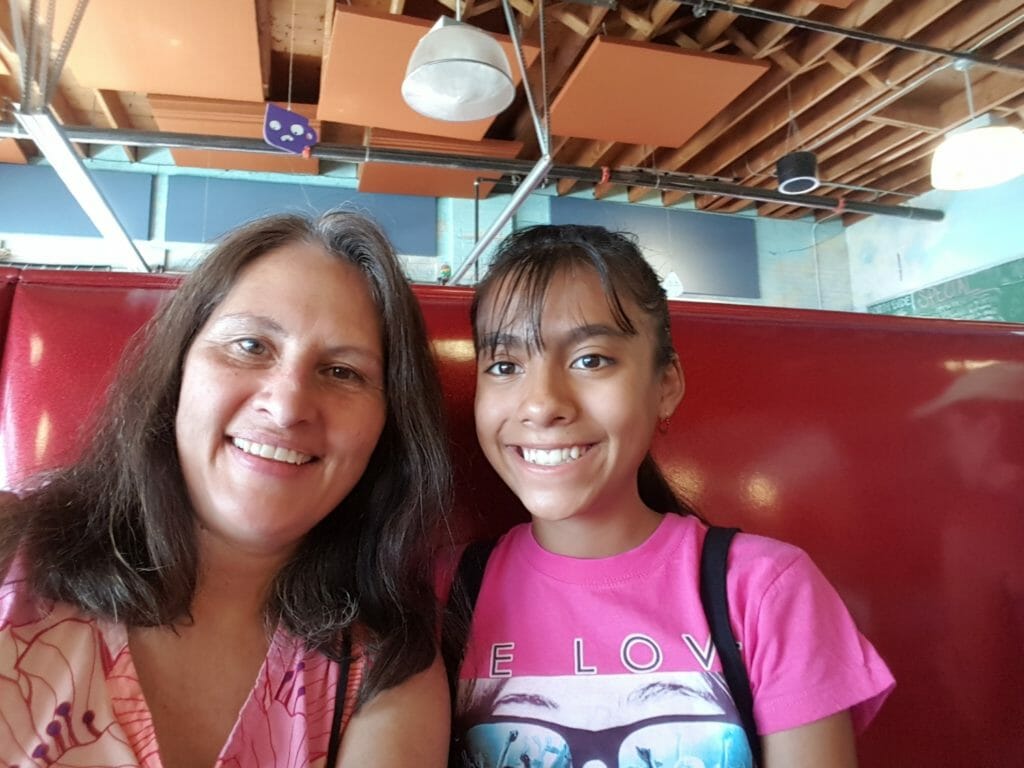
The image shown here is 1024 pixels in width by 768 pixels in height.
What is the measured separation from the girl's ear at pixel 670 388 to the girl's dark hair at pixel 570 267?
16 millimetres

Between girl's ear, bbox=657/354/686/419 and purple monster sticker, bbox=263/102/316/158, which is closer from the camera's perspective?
girl's ear, bbox=657/354/686/419

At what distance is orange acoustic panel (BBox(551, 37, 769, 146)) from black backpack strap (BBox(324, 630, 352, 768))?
3960 mm

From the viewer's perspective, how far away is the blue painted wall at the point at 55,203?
5938mm

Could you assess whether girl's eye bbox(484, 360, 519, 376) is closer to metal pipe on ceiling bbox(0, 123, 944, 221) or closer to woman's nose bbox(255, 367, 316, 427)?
woman's nose bbox(255, 367, 316, 427)

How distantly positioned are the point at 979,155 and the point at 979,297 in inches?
111

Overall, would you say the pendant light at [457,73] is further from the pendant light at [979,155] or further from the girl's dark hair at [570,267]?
the pendant light at [979,155]

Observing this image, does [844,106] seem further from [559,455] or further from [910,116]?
[559,455]

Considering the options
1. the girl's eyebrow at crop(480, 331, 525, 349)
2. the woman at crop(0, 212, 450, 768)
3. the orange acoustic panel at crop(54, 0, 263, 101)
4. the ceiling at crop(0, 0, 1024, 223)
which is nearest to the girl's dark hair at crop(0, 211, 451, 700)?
the woman at crop(0, 212, 450, 768)

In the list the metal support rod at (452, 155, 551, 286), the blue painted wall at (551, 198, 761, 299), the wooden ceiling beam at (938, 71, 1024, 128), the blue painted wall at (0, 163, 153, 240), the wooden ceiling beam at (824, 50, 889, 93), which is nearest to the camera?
the metal support rod at (452, 155, 551, 286)

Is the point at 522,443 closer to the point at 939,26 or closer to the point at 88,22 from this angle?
the point at 88,22

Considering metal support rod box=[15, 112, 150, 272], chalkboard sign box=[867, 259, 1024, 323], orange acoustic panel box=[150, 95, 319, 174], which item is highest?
orange acoustic panel box=[150, 95, 319, 174]

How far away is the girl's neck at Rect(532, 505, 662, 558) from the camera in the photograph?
1.06m

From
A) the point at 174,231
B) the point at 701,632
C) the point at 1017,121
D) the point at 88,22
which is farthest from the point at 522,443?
the point at 1017,121

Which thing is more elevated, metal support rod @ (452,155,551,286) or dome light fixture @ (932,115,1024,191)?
dome light fixture @ (932,115,1024,191)
